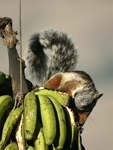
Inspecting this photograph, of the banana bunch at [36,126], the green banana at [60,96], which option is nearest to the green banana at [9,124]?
the banana bunch at [36,126]

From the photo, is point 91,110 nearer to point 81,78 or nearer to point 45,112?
point 81,78

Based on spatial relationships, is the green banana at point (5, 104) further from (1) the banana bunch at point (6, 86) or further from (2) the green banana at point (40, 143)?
(1) the banana bunch at point (6, 86)

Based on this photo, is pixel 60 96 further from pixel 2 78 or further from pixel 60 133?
pixel 2 78

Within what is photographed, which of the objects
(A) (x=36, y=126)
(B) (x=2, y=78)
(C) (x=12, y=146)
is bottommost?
(C) (x=12, y=146)

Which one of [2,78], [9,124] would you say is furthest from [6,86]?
[9,124]

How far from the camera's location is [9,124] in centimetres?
148

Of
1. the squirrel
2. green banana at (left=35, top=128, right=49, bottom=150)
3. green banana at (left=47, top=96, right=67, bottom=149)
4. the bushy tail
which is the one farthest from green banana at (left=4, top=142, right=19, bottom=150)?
Result: the bushy tail

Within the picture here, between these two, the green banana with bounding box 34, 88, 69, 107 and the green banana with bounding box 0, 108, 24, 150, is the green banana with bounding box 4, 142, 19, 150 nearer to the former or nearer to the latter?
the green banana with bounding box 0, 108, 24, 150

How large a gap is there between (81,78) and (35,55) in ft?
2.34

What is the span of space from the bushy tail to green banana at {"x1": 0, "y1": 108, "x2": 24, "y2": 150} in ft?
4.75

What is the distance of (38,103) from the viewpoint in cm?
155

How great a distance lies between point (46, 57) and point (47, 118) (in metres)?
1.74

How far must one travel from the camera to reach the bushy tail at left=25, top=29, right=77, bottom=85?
9.80ft

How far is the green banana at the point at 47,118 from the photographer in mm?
1418
